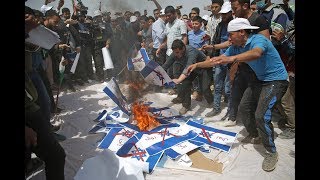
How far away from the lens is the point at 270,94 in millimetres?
3922

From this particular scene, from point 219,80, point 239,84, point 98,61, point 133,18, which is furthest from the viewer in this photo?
point 133,18

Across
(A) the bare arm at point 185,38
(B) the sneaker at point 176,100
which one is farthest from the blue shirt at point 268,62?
(A) the bare arm at point 185,38

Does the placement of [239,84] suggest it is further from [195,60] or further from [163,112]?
[163,112]

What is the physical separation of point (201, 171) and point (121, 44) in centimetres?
740

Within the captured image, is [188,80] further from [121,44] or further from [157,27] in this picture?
[121,44]

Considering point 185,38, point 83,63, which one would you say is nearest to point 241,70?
point 185,38

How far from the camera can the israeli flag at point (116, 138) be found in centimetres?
460

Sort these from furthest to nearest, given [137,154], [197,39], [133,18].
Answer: [133,18] → [197,39] → [137,154]

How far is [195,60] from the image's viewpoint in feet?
21.2

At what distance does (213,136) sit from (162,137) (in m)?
0.89

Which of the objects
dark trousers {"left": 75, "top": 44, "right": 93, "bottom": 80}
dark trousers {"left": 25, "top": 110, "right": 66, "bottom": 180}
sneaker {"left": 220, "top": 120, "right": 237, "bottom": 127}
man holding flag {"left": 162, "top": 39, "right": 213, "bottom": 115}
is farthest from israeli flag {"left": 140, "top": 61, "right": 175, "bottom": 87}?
dark trousers {"left": 75, "top": 44, "right": 93, "bottom": 80}

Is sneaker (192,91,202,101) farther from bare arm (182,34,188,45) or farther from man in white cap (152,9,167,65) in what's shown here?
man in white cap (152,9,167,65)

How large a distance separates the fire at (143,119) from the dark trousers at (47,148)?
2.30 meters

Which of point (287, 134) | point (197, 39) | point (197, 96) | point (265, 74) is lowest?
point (287, 134)
